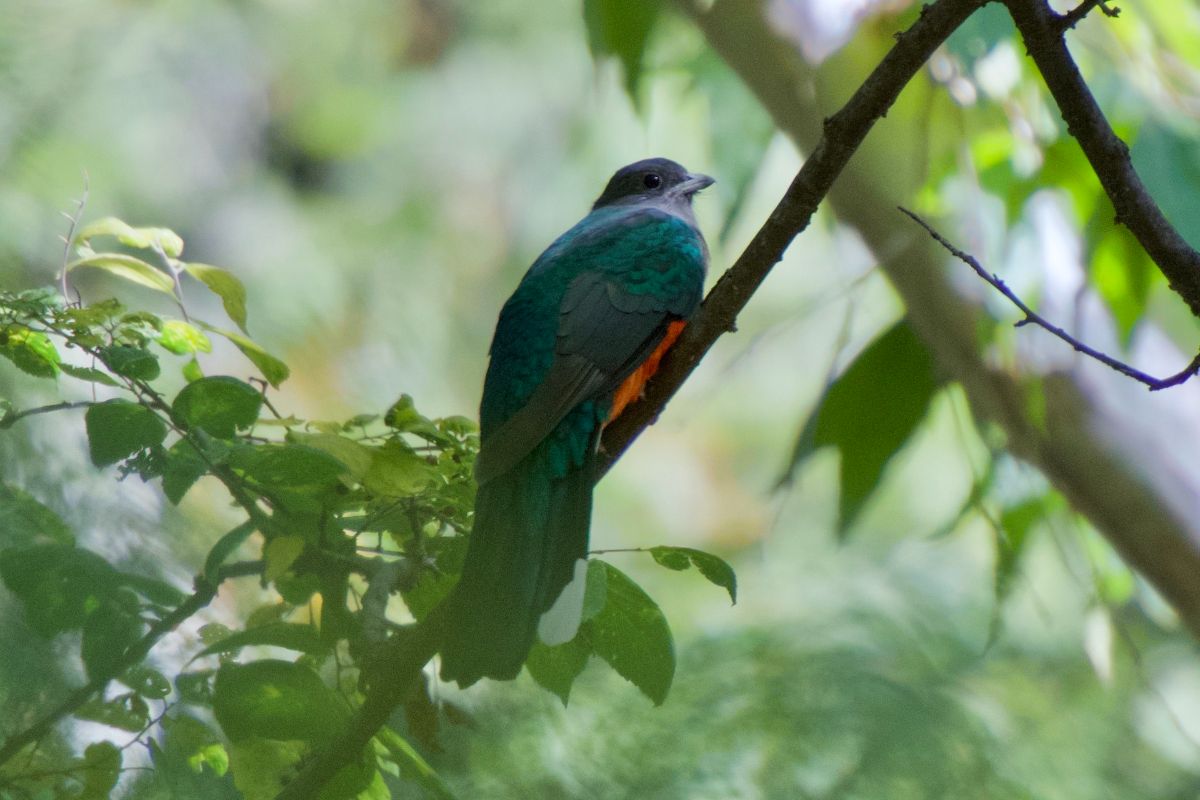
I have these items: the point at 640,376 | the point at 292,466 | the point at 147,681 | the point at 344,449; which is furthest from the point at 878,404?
the point at 147,681

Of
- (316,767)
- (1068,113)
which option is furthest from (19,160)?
(1068,113)

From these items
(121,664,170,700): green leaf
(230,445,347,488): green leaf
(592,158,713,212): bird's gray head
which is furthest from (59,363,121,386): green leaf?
(592,158,713,212): bird's gray head

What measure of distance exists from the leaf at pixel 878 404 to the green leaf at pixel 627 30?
3.83 feet

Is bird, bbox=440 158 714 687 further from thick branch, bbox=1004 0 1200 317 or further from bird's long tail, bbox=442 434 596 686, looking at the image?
thick branch, bbox=1004 0 1200 317

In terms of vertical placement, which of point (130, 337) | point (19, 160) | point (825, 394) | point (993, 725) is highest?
point (19, 160)

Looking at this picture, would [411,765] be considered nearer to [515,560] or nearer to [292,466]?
[292,466]

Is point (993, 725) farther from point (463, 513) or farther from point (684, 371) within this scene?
point (463, 513)

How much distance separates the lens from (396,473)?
186 centimetres

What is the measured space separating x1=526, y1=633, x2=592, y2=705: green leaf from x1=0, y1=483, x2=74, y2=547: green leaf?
2.22 ft

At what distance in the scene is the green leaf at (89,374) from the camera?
5.91 feet

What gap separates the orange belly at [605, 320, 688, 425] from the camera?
2.84 meters

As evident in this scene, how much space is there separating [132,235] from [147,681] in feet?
2.65

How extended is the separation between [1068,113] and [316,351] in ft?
9.61

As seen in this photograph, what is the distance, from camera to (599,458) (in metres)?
2.66
